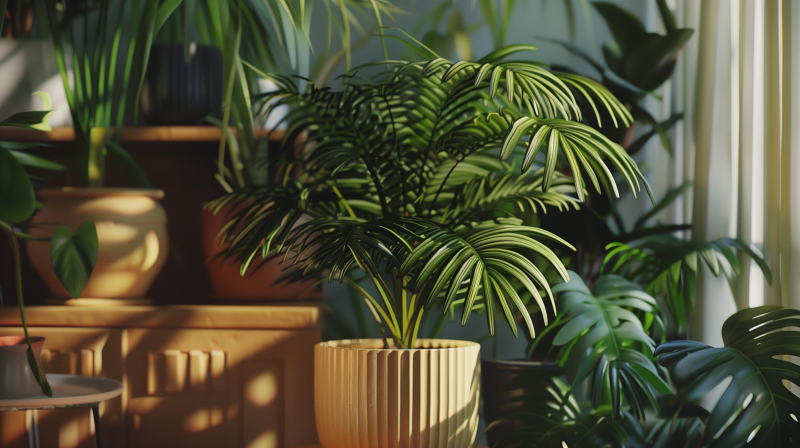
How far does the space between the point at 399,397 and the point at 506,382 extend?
41cm

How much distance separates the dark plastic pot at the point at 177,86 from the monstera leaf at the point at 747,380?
1.09m

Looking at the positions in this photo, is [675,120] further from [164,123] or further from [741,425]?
[164,123]

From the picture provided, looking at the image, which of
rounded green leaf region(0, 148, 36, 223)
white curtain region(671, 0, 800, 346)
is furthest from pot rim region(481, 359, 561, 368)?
rounded green leaf region(0, 148, 36, 223)

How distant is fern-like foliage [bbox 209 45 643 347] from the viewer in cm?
84

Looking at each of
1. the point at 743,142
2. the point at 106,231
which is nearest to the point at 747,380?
the point at 743,142

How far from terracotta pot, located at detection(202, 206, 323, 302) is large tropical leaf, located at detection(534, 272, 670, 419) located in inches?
21.3

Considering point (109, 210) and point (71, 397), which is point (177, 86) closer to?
point (109, 210)

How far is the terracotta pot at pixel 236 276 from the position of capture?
4.23 ft

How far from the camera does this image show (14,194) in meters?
0.82

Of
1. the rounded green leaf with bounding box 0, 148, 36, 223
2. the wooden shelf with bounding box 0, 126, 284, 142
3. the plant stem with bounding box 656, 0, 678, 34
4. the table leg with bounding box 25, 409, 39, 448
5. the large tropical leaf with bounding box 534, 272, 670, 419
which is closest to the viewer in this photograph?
the rounded green leaf with bounding box 0, 148, 36, 223

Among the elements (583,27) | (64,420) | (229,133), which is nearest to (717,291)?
(583,27)

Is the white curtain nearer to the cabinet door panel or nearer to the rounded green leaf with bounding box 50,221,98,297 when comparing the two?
the cabinet door panel

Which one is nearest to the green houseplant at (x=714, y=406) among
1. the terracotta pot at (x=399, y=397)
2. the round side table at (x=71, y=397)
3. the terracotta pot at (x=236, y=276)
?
the terracotta pot at (x=399, y=397)

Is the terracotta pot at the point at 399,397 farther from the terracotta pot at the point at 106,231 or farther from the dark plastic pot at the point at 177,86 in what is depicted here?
the dark plastic pot at the point at 177,86
